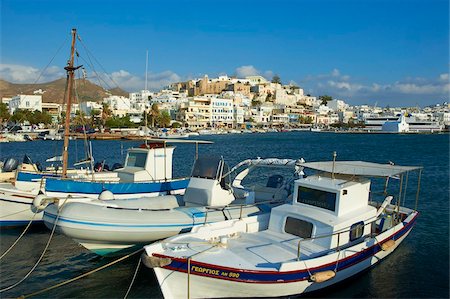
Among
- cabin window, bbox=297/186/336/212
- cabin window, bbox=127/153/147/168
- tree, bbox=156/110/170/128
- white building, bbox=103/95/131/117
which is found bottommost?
cabin window, bbox=297/186/336/212

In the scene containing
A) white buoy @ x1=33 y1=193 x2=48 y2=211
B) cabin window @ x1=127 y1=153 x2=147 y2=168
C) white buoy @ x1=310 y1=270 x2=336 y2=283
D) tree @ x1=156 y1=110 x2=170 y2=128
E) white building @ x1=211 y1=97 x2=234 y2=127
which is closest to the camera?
white buoy @ x1=310 y1=270 x2=336 y2=283

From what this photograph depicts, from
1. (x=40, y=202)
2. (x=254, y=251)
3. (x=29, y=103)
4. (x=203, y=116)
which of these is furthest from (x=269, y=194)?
(x=29, y=103)

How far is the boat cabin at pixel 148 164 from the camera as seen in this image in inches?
686

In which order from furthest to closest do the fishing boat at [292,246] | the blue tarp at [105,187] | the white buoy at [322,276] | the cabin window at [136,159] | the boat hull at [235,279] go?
the cabin window at [136,159] < the blue tarp at [105,187] < the white buoy at [322,276] < the fishing boat at [292,246] < the boat hull at [235,279]

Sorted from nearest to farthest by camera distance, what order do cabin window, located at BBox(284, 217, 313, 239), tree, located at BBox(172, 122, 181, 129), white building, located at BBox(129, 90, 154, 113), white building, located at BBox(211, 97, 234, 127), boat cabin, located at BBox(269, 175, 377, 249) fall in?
boat cabin, located at BBox(269, 175, 377, 249) < cabin window, located at BBox(284, 217, 313, 239) < tree, located at BBox(172, 122, 181, 129) < white building, located at BBox(211, 97, 234, 127) < white building, located at BBox(129, 90, 154, 113)

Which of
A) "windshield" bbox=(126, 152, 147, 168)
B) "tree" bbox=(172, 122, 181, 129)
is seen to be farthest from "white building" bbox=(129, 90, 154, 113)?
"windshield" bbox=(126, 152, 147, 168)

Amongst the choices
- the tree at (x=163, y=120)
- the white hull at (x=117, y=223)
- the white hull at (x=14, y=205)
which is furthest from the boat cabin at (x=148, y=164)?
the tree at (x=163, y=120)

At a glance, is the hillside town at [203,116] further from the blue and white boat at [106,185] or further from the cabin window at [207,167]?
the cabin window at [207,167]

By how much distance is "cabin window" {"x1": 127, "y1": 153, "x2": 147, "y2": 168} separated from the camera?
1764 centimetres

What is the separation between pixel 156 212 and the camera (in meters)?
11.6

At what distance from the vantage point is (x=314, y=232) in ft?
33.5

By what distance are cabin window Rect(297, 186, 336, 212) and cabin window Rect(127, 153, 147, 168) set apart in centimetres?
886

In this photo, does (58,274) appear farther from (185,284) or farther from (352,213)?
(352,213)

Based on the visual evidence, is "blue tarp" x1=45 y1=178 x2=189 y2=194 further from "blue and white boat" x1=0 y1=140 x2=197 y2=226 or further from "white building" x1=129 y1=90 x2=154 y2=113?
"white building" x1=129 y1=90 x2=154 y2=113
